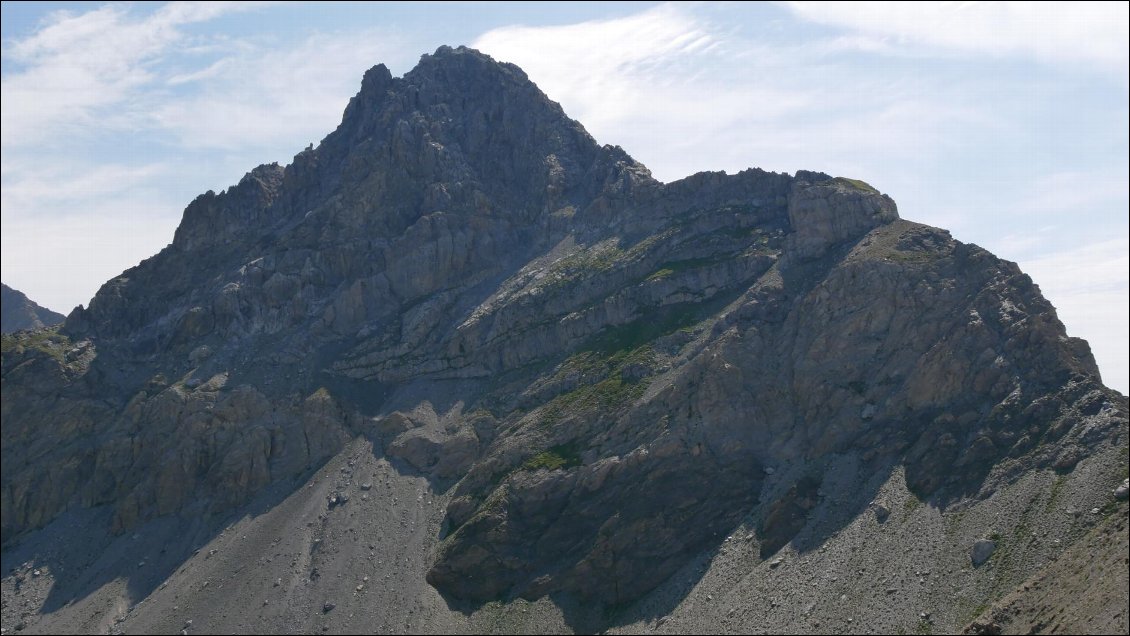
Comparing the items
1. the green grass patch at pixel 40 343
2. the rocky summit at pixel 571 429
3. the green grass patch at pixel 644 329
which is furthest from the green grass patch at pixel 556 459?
the green grass patch at pixel 40 343

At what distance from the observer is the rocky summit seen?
4515 inches

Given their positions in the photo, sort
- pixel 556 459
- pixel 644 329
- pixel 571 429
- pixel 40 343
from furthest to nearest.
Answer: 1. pixel 40 343
2. pixel 644 329
3. pixel 571 429
4. pixel 556 459

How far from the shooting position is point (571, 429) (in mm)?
146750

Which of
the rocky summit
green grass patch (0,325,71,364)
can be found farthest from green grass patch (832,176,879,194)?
green grass patch (0,325,71,364)

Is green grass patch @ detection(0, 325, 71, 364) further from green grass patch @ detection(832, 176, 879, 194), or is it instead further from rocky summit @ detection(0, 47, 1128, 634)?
green grass patch @ detection(832, 176, 879, 194)

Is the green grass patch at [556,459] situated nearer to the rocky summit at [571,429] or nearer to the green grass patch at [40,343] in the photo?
the rocky summit at [571,429]

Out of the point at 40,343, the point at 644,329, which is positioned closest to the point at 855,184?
the point at 644,329

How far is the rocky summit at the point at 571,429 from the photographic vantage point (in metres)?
115

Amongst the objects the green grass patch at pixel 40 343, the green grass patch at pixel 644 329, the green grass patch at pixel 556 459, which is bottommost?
the green grass patch at pixel 556 459

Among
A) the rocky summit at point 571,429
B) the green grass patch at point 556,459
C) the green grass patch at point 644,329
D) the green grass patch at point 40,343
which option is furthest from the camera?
the green grass patch at point 40,343

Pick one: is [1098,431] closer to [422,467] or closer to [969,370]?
[969,370]

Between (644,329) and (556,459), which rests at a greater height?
(644,329)

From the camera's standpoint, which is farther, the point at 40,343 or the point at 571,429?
the point at 40,343

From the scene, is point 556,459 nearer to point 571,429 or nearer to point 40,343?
point 571,429
